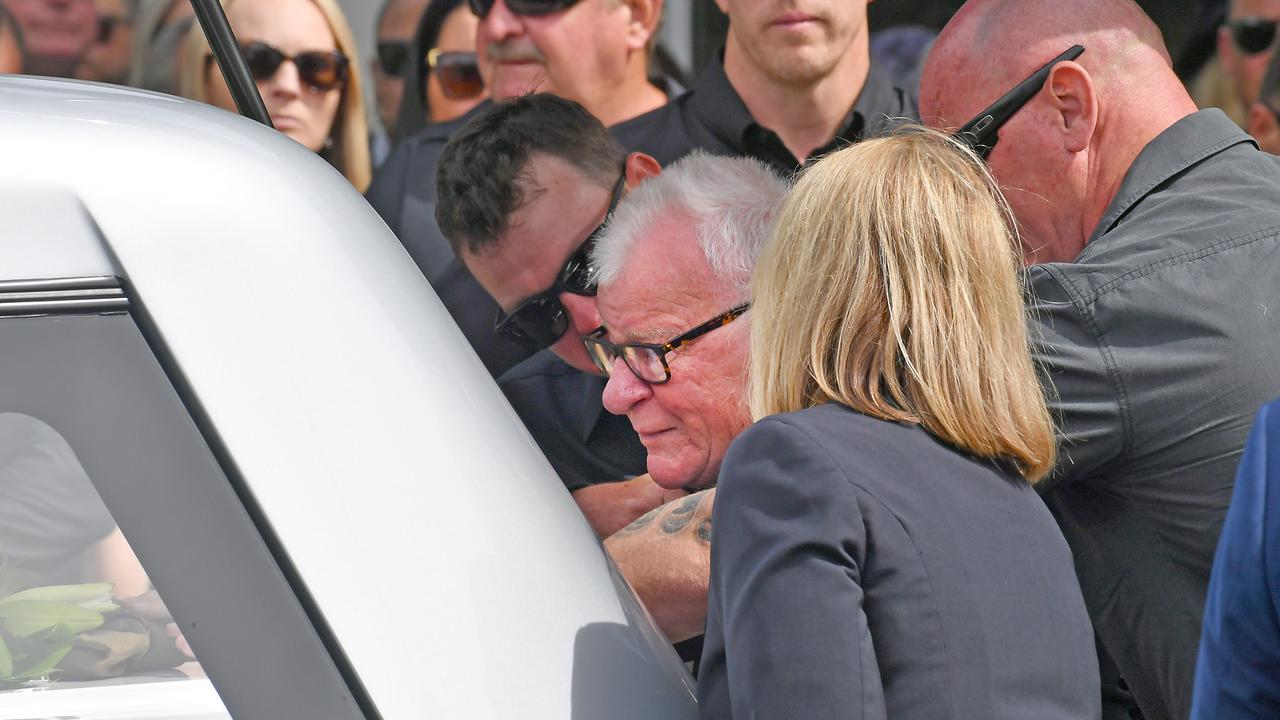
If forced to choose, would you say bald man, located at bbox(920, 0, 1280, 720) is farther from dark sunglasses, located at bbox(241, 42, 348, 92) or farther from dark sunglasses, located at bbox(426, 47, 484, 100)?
dark sunglasses, located at bbox(426, 47, 484, 100)

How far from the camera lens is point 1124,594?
1716 mm

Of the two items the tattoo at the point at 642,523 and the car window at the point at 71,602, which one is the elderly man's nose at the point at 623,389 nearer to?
the tattoo at the point at 642,523

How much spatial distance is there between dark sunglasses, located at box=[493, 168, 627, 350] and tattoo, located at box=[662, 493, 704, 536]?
2.61 feet

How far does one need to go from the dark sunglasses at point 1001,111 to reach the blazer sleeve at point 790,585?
953 mm

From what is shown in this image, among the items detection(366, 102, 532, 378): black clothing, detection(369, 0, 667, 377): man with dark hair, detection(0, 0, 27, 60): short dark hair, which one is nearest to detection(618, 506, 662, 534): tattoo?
detection(366, 102, 532, 378): black clothing

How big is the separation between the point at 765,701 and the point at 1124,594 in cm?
78

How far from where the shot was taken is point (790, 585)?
1147 mm

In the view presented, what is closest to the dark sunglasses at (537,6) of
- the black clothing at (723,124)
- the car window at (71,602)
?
the black clothing at (723,124)

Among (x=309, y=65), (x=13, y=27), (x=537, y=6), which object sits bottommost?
(x=537, y=6)

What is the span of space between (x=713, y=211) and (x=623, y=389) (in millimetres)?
296

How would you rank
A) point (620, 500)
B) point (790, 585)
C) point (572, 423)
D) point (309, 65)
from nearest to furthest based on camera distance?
1. point (790, 585)
2. point (620, 500)
3. point (572, 423)
4. point (309, 65)

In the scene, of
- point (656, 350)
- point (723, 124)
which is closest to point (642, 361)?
point (656, 350)

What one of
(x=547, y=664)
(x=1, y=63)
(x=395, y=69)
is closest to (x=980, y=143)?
(x=547, y=664)

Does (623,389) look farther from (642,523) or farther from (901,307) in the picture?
(901,307)
